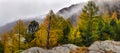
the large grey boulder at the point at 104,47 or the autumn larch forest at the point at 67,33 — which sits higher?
the autumn larch forest at the point at 67,33

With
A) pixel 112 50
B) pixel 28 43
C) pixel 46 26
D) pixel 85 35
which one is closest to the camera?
pixel 112 50

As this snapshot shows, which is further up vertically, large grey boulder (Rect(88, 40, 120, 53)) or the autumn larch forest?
the autumn larch forest

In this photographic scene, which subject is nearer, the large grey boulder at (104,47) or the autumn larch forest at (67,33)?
the large grey boulder at (104,47)

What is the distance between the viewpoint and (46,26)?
84.4 m

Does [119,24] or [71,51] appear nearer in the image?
[71,51]

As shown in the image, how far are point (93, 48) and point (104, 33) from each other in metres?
22.1

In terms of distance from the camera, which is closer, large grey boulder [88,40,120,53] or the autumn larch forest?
large grey boulder [88,40,120,53]

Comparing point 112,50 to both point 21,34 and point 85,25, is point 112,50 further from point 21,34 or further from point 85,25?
point 21,34

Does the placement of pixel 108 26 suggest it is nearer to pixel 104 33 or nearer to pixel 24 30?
pixel 104 33

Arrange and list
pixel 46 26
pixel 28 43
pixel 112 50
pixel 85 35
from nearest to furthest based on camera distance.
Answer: pixel 112 50, pixel 46 26, pixel 85 35, pixel 28 43

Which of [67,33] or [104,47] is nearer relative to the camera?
[104,47]

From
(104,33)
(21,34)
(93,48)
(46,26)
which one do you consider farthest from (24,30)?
(93,48)

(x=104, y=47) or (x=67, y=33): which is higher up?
(x=67, y=33)

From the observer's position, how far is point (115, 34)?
93.9 meters
